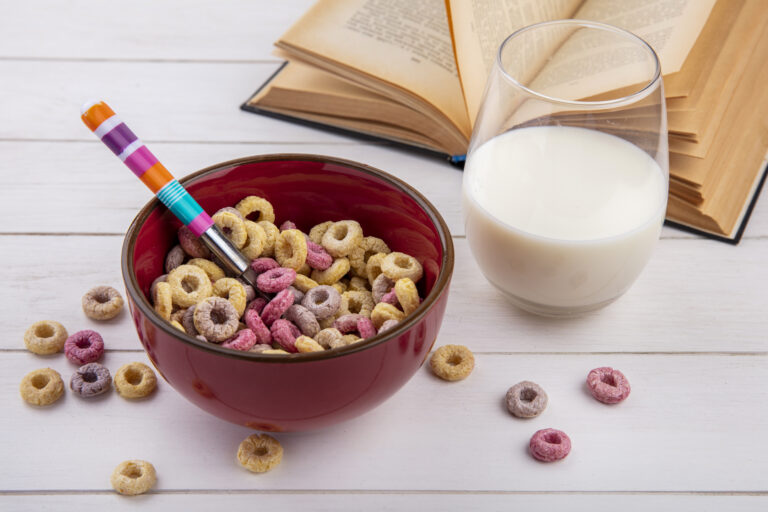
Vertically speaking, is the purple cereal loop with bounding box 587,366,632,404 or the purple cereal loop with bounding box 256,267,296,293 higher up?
the purple cereal loop with bounding box 256,267,296,293

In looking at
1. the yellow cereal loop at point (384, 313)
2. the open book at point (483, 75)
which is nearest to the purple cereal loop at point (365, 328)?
the yellow cereal loop at point (384, 313)

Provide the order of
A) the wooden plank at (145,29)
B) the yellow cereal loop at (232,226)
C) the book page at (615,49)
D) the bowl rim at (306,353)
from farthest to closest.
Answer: the wooden plank at (145,29) < the book page at (615,49) < the yellow cereal loop at (232,226) < the bowl rim at (306,353)

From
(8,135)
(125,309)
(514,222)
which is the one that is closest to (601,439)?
(514,222)

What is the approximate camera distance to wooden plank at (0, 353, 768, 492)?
79 cm

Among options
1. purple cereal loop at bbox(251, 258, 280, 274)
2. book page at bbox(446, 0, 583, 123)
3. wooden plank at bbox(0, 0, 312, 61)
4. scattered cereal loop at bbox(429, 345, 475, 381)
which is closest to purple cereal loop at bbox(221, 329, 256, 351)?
purple cereal loop at bbox(251, 258, 280, 274)

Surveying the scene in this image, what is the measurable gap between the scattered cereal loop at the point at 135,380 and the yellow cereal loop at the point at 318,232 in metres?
0.23

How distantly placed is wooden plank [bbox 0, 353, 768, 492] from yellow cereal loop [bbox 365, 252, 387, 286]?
0.40 ft

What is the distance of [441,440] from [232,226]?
0.32m

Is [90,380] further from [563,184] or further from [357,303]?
[563,184]

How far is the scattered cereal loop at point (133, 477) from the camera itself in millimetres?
762

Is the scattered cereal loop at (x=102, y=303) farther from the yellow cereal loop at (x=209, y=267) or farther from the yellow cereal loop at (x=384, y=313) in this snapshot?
the yellow cereal loop at (x=384, y=313)

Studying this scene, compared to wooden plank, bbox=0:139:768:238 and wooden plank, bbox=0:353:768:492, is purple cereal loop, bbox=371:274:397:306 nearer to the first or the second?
wooden plank, bbox=0:353:768:492

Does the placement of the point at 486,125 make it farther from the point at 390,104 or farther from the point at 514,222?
the point at 390,104

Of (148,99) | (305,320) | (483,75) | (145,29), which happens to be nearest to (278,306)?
(305,320)
